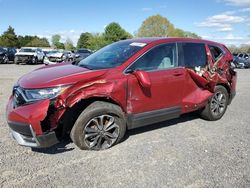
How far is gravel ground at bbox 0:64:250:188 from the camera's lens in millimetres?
3463

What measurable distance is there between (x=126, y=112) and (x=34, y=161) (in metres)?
1.58

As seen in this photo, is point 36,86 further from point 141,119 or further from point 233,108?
point 233,108

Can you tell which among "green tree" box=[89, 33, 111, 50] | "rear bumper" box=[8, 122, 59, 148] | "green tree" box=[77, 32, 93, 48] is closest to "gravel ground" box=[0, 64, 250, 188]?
"rear bumper" box=[8, 122, 59, 148]

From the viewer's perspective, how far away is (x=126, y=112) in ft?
14.8

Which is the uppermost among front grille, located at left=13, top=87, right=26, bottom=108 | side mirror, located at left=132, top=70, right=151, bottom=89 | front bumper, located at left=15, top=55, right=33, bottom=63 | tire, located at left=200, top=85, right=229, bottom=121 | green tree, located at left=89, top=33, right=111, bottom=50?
green tree, located at left=89, top=33, right=111, bottom=50

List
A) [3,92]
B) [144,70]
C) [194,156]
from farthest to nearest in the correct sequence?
[3,92] → [144,70] → [194,156]

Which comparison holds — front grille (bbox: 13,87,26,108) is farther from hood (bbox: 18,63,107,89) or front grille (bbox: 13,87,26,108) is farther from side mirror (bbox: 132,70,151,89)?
side mirror (bbox: 132,70,151,89)

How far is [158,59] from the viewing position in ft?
16.0

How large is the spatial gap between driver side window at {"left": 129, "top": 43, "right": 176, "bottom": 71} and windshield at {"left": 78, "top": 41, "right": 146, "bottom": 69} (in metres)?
0.19

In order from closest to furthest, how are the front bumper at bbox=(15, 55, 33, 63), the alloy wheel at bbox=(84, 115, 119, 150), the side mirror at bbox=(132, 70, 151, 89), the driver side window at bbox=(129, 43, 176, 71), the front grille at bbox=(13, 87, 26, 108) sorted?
the front grille at bbox=(13, 87, 26, 108)
the alloy wheel at bbox=(84, 115, 119, 150)
the side mirror at bbox=(132, 70, 151, 89)
the driver side window at bbox=(129, 43, 176, 71)
the front bumper at bbox=(15, 55, 33, 63)

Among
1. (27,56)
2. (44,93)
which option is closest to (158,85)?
(44,93)

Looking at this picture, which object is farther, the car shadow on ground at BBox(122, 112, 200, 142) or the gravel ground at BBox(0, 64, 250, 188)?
the car shadow on ground at BBox(122, 112, 200, 142)

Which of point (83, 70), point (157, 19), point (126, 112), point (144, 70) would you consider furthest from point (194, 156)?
point (157, 19)

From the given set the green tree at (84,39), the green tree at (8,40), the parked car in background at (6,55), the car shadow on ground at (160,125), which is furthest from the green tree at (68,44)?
the car shadow on ground at (160,125)
